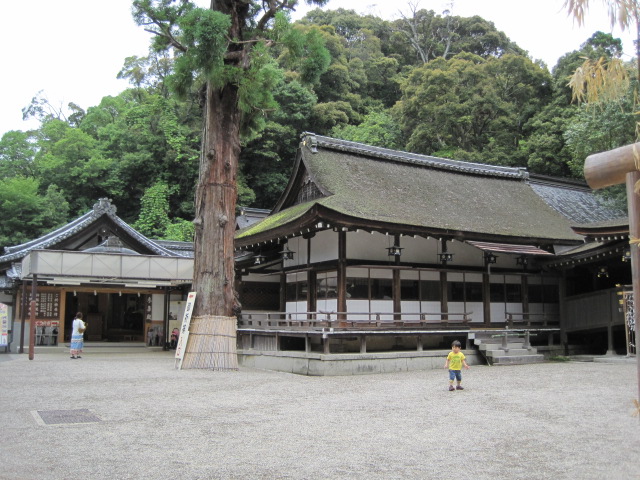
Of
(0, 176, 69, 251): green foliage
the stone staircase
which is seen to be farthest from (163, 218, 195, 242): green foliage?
the stone staircase

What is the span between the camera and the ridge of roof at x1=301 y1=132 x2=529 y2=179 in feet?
66.8

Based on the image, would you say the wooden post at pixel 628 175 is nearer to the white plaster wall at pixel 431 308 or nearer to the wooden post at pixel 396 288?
the wooden post at pixel 396 288

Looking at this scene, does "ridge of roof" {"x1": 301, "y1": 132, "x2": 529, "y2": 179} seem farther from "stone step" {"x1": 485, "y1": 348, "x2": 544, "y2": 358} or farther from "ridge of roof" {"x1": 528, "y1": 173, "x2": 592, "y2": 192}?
"stone step" {"x1": 485, "y1": 348, "x2": 544, "y2": 358}

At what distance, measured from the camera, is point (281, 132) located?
40656 millimetres

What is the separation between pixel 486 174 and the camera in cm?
2431

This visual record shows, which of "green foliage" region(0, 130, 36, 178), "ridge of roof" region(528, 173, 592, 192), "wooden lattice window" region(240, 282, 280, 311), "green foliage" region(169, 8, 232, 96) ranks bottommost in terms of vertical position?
"wooden lattice window" region(240, 282, 280, 311)

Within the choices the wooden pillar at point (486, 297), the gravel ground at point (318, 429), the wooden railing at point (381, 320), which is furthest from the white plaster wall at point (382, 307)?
the gravel ground at point (318, 429)

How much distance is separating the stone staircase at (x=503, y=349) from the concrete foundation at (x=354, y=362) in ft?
1.40

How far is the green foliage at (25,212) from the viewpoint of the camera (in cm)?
3516

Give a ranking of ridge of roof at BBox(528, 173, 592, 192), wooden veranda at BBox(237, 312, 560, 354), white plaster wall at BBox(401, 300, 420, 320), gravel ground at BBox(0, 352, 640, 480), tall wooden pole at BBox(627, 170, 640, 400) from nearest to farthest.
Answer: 1. tall wooden pole at BBox(627, 170, 640, 400)
2. gravel ground at BBox(0, 352, 640, 480)
3. wooden veranda at BBox(237, 312, 560, 354)
4. white plaster wall at BBox(401, 300, 420, 320)
5. ridge of roof at BBox(528, 173, 592, 192)

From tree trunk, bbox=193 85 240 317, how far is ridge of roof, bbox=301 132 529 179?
4887mm

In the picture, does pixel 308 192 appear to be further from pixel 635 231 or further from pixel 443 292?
pixel 635 231

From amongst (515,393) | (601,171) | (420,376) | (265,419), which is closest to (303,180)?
(420,376)

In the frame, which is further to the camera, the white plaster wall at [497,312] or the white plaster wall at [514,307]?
the white plaster wall at [514,307]
